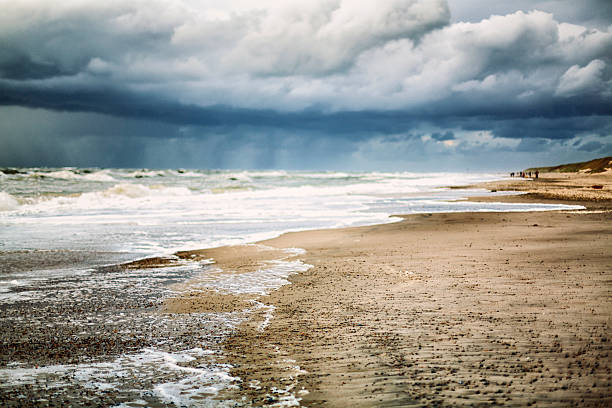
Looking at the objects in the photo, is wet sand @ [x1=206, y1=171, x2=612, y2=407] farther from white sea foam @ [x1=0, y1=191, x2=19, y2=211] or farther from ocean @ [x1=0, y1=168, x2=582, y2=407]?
white sea foam @ [x1=0, y1=191, x2=19, y2=211]

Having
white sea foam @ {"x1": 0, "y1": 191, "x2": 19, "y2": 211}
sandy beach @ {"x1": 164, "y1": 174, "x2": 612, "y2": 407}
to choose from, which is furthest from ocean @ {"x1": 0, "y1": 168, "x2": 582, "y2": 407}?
white sea foam @ {"x1": 0, "y1": 191, "x2": 19, "y2": 211}

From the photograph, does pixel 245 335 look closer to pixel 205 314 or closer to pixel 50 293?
pixel 205 314

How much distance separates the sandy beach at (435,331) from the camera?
14.0ft

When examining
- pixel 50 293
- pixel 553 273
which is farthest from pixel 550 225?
pixel 50 293

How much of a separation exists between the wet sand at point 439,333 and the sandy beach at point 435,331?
15mm

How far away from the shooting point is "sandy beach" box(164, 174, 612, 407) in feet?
14.0

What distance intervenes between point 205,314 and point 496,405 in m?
4.27

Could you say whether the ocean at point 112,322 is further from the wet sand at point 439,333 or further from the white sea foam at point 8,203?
the white sea foam at point 8,203

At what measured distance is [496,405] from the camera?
3912mm

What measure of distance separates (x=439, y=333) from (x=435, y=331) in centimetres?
8

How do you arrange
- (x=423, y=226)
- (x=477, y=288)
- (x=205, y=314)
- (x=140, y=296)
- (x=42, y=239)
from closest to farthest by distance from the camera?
(x=205, y=314), (x=477, y=288), (x=140, y=296), (x=42, y=239), (x=423, y=226)

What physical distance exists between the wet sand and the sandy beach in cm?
1

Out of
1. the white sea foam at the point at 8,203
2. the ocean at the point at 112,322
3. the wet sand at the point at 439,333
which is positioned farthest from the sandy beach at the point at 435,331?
the white sea foam at the point at 8,203

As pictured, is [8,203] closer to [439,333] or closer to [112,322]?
[112,322]
